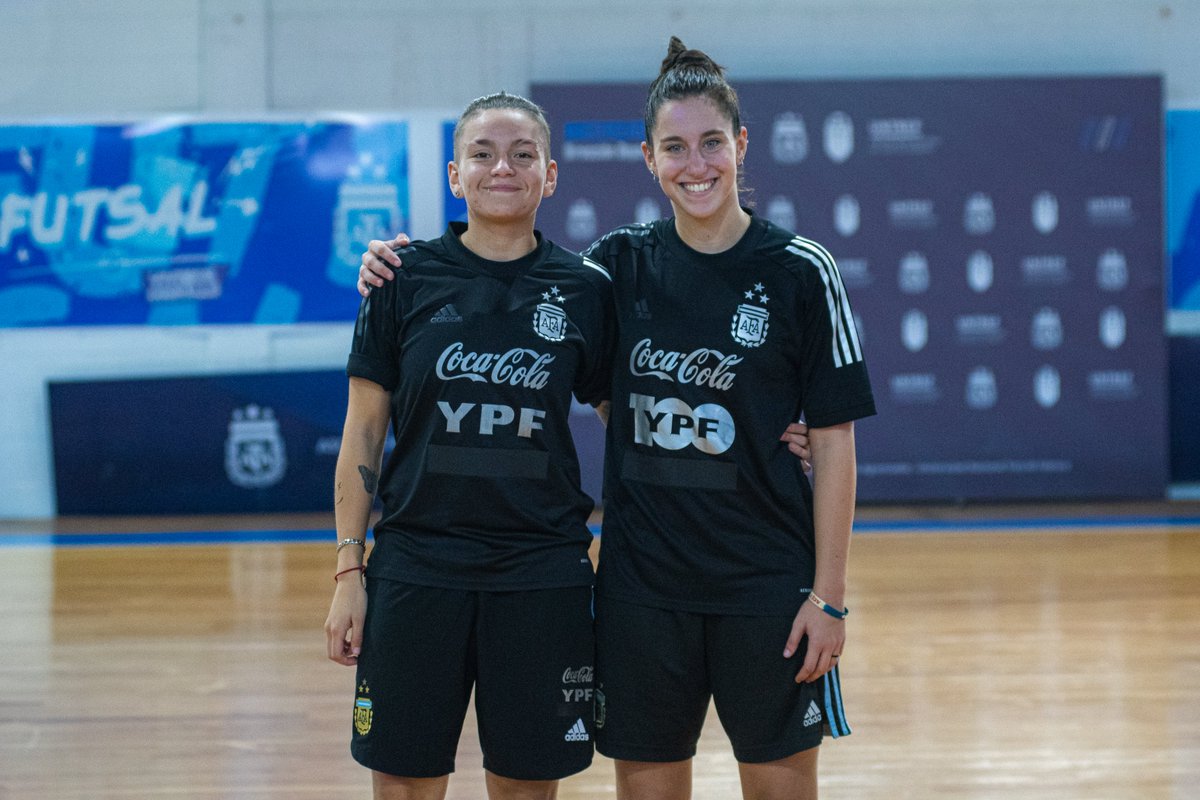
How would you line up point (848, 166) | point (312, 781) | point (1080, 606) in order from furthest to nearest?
1. point (848, 166)
2. point (1080, 606)
3. point (312, 781)

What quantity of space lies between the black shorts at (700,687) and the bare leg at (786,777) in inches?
1.0

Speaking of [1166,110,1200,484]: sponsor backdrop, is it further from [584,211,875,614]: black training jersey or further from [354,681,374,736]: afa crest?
[354,681,374,736]: afa crest

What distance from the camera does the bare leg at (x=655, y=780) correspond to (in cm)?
188

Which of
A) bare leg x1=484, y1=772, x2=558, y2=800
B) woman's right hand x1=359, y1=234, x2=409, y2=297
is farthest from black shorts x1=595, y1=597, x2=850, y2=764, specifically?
woman's right hand x1=359, y1=234, x2=409, y2=297

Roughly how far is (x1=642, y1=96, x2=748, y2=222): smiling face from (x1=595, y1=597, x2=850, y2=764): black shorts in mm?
618

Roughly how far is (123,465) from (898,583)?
12.9ft

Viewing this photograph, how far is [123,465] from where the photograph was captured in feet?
20.9

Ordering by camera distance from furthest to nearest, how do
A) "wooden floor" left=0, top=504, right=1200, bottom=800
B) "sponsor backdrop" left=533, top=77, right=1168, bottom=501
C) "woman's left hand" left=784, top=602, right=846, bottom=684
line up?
"sponsor backdrop" left=533, top=77, right=1168, bottom=501
"wooden floor" left=0, top=504, right=1200, bottom=800
"woman's left hand" left=784, top=602, right=846, bottom=684

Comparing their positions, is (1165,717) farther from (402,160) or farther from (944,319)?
(402,160)

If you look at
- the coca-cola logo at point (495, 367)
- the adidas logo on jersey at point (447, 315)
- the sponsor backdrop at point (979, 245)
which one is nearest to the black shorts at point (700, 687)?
the coca-cola logo at point (495, 367)

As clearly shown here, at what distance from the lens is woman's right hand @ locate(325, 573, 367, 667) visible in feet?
6.19

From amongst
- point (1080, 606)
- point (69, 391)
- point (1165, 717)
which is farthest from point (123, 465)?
point (1165, 717)

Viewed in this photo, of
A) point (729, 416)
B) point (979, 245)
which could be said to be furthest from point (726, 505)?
point (979, 245)

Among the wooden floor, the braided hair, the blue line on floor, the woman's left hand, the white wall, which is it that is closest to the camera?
the woman's left hand
